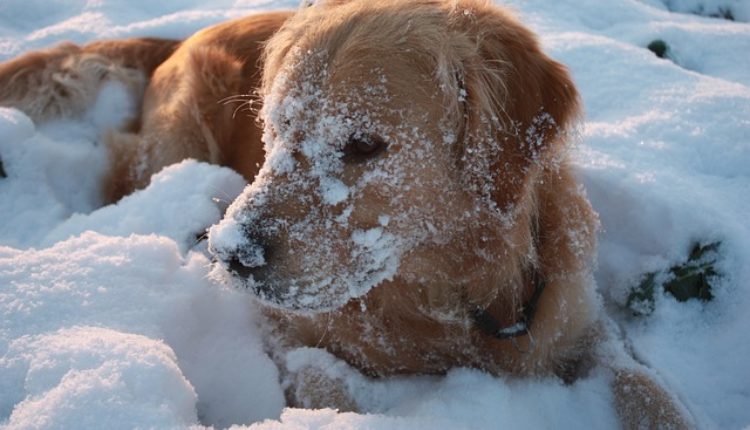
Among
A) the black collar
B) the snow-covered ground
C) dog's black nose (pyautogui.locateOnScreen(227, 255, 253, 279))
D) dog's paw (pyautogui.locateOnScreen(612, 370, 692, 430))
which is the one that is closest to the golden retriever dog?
the snow-covered ground

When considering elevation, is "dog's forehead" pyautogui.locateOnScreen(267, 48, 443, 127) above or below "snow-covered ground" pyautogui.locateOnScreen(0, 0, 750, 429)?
above

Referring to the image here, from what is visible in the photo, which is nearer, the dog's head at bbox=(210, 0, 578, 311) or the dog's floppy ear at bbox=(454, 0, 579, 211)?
the dog's head at bbox=(210, 0, 578, 311)

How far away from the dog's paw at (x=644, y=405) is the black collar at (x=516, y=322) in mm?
461

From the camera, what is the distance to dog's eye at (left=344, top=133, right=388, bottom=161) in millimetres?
2006

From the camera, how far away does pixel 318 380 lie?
2480 mm

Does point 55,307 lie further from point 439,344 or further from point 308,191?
point 439,344

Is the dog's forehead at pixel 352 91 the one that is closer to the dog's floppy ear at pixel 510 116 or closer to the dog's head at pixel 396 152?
the dog's head at pixel 396 152

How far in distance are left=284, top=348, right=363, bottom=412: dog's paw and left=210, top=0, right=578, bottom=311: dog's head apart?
0.53 meters

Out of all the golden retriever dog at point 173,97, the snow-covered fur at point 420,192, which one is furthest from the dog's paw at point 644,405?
the golden retriever dog at point 173,97

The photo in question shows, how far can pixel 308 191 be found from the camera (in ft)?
6.68

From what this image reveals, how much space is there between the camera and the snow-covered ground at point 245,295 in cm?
181

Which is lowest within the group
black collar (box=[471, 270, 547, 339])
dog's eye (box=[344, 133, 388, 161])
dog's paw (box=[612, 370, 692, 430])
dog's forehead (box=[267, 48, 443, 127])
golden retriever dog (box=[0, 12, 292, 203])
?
dog's paw (box=[612, 370, 692, 430])

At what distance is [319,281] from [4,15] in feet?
18.2

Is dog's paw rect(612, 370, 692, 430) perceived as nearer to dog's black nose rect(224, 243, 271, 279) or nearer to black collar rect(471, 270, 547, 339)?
black collar rect(471, 270, 547, 339)
